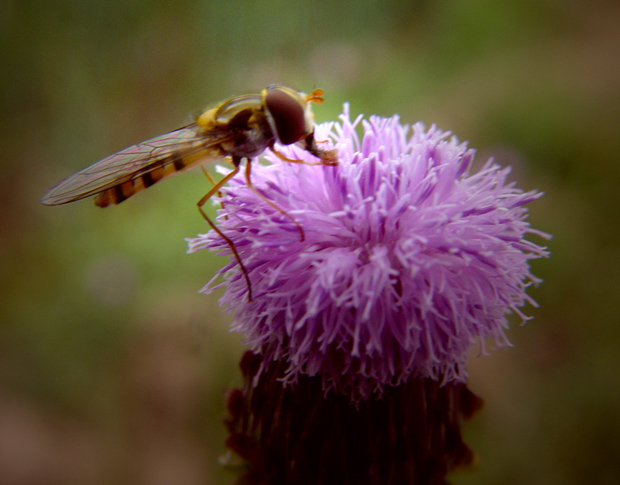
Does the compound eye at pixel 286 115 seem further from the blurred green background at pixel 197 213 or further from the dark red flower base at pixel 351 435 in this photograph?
the blurred green background at pixel 197 213

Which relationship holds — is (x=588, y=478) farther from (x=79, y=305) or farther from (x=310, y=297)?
(x=79, y=305)

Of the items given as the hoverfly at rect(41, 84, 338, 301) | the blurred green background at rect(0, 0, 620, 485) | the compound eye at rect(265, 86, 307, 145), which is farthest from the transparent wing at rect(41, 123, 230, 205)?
the blurred green background at rect(0, 0, 620, 485)

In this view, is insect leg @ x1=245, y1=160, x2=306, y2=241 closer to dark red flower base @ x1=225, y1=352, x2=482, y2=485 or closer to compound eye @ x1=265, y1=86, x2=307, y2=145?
compound eye @ x1=265, y1=86, x2=307, y2=145

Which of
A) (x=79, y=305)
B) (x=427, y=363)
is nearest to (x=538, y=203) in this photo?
(x=427, y=363)

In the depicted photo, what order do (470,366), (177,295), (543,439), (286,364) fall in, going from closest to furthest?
(286,364), (543,439), (470,366), (177,295)

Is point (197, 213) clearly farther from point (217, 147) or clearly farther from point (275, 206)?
point (275, 206)

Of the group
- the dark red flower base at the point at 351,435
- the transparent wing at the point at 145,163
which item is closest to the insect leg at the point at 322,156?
the transparent wing at the point at 145,163
